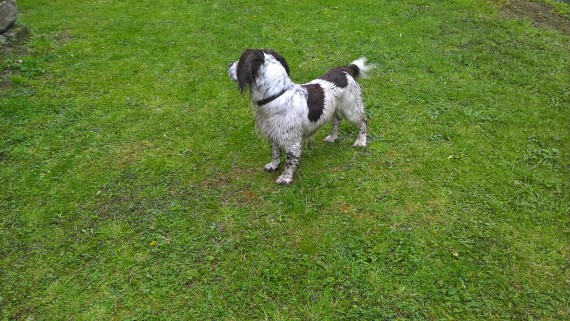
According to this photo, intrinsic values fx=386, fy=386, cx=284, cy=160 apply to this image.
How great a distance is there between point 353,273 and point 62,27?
31.5 feet

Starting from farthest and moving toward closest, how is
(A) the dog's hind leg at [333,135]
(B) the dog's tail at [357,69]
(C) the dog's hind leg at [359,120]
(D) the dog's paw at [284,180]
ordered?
1. (A) the dog's hind leg at [333,135]
2. (B) the dog's tail at [357,69]
3. (C) the dog's hind leg at [359,120]
4. (D) the dog's paw at [284,180]

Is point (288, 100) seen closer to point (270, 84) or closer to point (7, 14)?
point (270, 84)

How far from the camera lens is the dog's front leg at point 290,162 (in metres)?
4.66

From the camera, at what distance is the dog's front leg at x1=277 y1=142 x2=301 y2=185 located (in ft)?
15.3

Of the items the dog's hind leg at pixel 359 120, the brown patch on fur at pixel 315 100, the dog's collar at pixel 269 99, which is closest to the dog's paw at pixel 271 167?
the brown patch on fur at pixel 315 100

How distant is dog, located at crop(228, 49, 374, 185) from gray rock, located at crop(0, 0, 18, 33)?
691 centimetres

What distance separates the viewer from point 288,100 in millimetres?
4402

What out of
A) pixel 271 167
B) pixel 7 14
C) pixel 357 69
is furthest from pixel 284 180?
pixel 7 14

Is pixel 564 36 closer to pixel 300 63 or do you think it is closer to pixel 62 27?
pixel 300 63

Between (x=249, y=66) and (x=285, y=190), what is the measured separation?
5.09 ft

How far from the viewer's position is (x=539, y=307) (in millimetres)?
3348

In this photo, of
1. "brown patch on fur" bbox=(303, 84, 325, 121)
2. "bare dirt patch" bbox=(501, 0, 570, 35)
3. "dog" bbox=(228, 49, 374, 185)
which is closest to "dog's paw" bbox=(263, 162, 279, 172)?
"dog" bbox=(228, 49, 374, 185)

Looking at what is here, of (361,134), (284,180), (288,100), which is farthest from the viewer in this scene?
(361,134)

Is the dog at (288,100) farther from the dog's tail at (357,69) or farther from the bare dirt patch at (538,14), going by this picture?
the bare dirt patch at (538,14)
